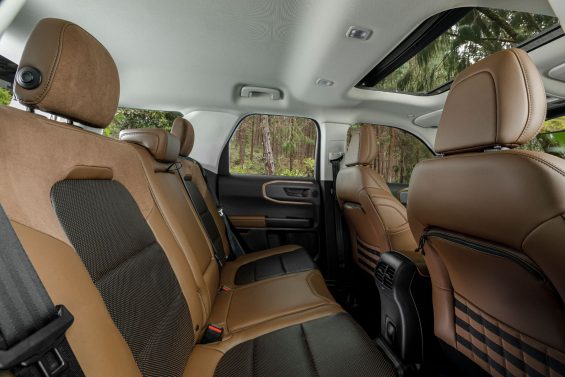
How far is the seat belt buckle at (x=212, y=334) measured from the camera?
46.1 inches

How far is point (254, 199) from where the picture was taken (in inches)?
113

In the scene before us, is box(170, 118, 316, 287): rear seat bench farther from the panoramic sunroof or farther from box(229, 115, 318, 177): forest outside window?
the panoramic sunroof

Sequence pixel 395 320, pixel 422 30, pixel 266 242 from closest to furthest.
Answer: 1. pixel 395 320
2. pixel 422 30
3. pixel 266 242

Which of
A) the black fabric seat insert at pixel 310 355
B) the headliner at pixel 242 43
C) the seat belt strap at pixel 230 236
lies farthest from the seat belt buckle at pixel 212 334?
the headliner at pixel 242 43

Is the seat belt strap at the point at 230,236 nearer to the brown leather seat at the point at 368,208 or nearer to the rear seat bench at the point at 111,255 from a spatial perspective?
the brown leather seat at the point at 368,208

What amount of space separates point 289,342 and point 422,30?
1.76 meters

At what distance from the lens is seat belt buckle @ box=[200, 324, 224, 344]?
3.84 ft

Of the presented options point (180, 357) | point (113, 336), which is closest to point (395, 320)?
point (180, 357)

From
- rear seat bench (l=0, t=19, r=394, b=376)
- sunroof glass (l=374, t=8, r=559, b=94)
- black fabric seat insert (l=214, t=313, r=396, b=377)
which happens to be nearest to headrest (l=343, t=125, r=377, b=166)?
sunroof glass (l=374, t=8, r=559, b=94)

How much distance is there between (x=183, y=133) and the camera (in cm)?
221

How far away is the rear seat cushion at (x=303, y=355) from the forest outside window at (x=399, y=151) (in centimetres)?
229

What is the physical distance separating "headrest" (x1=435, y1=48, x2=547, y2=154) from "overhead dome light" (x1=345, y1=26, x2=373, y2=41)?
0.75 metres

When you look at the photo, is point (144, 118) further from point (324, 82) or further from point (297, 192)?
point (324, 82)

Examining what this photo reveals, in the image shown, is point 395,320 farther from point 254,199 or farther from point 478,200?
point 254,199
